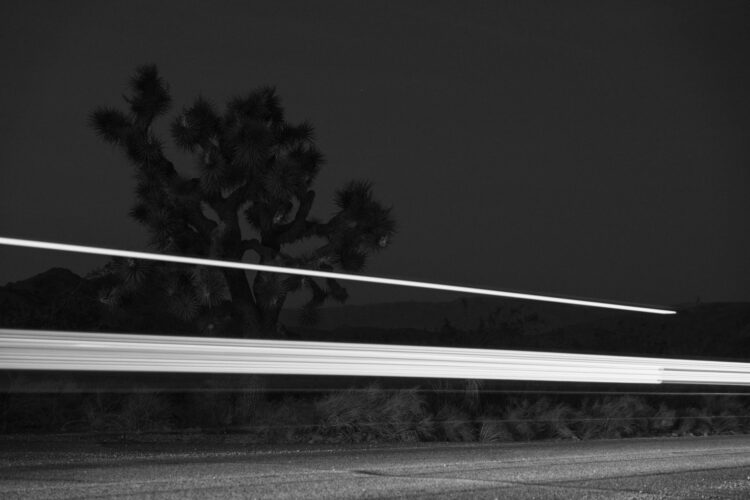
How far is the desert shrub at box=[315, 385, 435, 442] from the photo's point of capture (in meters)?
16.1

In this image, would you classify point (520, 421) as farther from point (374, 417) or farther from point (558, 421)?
point (374, 417)

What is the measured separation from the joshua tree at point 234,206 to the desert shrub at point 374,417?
5.44 metres

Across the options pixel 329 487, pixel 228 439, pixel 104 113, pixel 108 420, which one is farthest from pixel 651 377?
pixel 104 113

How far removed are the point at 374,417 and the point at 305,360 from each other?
2.89m

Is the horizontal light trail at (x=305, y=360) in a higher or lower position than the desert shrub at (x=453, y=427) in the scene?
higher

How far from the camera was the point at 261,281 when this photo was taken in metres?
22.5

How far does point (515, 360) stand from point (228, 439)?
424 centimetres

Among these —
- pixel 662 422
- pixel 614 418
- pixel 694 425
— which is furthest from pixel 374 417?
pixel 694 425

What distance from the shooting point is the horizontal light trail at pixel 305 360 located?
11.6 meters

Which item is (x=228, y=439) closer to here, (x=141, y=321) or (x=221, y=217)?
(x=221, y=217)

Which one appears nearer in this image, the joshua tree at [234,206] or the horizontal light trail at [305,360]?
the horizontal light trail at [305,360]

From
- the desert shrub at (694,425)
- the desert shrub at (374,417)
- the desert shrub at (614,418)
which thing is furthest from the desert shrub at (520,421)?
the desert shrub at (694,425)

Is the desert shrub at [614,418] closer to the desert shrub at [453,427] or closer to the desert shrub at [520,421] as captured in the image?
the desert shrub at [520,421]

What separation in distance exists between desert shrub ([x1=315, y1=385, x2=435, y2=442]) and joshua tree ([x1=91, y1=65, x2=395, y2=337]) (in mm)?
5438
